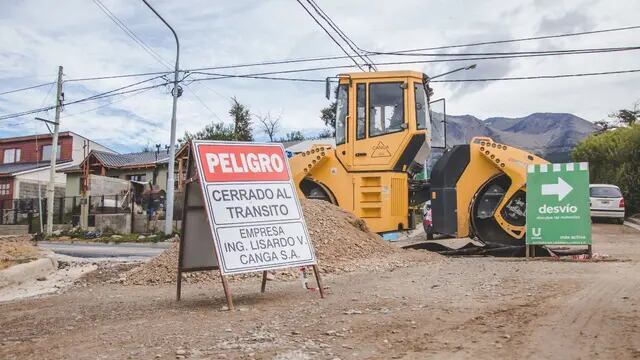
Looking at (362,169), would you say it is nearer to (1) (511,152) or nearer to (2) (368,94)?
(2) (368,94)

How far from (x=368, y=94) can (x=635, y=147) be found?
18.5 m

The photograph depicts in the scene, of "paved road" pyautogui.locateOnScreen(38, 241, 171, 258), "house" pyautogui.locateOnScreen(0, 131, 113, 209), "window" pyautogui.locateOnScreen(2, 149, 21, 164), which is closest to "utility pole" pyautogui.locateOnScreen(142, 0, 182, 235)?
"paved road" pyautogui.locateOnScreen(38, 241, 171, 258)

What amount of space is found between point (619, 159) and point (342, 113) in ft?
65.2

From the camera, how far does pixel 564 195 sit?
10023 millimetres

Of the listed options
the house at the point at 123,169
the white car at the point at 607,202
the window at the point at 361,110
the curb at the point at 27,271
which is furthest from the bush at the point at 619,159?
the house at the point at 123,169

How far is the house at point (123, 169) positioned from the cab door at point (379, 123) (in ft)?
99.6

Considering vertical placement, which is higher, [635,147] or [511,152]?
[635,147]

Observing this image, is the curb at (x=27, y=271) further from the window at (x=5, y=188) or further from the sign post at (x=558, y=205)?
the window at (x=5, y=188)

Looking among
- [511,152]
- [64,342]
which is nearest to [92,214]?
[511,152]

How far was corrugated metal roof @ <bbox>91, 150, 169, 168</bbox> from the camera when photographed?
42.0 m

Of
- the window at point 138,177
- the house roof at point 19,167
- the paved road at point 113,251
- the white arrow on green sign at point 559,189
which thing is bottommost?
the paved road at point 113,251

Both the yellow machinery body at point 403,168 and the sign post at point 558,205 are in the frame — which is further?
the yellow machinery body at point 403,168

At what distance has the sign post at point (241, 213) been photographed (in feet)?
19.9

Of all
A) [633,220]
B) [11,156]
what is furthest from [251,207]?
[11,156]
